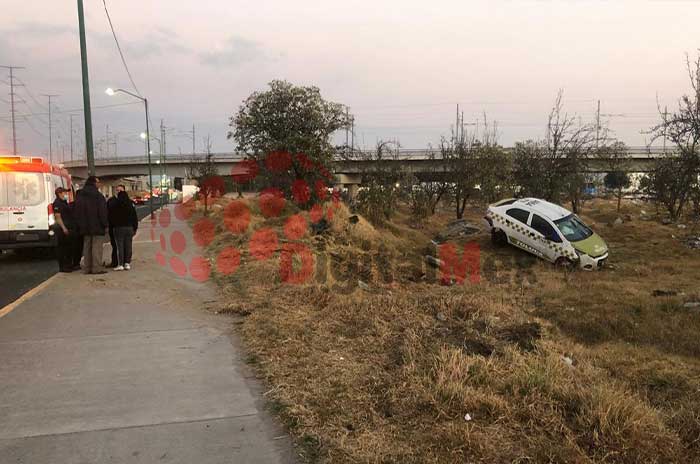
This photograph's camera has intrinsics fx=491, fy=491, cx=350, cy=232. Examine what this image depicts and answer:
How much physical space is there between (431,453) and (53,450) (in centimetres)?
250

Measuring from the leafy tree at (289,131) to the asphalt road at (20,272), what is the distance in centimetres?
924

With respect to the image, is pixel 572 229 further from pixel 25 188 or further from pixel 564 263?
pixel 25 188

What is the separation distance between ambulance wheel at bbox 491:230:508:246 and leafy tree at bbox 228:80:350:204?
727 cm

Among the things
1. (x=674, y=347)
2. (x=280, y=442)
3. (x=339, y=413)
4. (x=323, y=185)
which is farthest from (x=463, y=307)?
(x=323, y=185)

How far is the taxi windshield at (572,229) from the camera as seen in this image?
13.9 meters

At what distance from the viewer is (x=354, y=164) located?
26844 millimetres

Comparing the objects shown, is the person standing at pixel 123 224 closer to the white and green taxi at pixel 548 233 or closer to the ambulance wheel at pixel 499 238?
the white and green taxi at pixel 548 233

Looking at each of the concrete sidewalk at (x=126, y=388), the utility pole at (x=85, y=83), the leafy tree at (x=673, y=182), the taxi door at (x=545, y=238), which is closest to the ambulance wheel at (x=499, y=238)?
the taxi door at (x=545, y=238)

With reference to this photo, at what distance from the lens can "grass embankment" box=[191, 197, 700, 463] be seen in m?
3.16

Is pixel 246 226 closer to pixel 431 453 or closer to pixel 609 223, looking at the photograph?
pixel 431 453

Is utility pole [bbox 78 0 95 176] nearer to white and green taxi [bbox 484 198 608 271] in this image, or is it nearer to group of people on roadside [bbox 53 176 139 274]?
group of people on roadside [bbox 53 176 139 274]

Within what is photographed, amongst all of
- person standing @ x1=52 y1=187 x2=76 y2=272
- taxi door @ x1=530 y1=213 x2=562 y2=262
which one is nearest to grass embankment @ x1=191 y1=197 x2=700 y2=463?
person standing @ x1=52 y1=187 x2=76 y2=272

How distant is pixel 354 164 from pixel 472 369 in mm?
23250

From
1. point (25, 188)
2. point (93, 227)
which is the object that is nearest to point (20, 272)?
point (25, 188)
